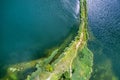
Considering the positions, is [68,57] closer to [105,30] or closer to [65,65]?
[65,65]

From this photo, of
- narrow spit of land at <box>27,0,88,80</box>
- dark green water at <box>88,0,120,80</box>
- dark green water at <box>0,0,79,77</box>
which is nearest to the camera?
narrow spit of land at <box>27,0,88,80</box>

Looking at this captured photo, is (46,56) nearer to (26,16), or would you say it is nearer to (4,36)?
(4,36)

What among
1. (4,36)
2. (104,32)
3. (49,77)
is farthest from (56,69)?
(104,32)

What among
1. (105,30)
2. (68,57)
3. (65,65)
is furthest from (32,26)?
(105,30)

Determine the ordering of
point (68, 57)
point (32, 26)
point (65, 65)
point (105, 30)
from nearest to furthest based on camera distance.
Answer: point (65, 65) < point (68, 57) < point (32, 26) < point (105, 30)

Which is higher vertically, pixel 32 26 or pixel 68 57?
pixel 32 26

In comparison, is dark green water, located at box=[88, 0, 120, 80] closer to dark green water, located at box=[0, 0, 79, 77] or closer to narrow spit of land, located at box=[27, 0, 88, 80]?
narrow spit of land, located at box=[27, 0, 88, 80]

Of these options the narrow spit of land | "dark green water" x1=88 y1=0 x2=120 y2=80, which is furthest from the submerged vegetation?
"dark green water" x1=88 y1=0 x2=120 y2=80
